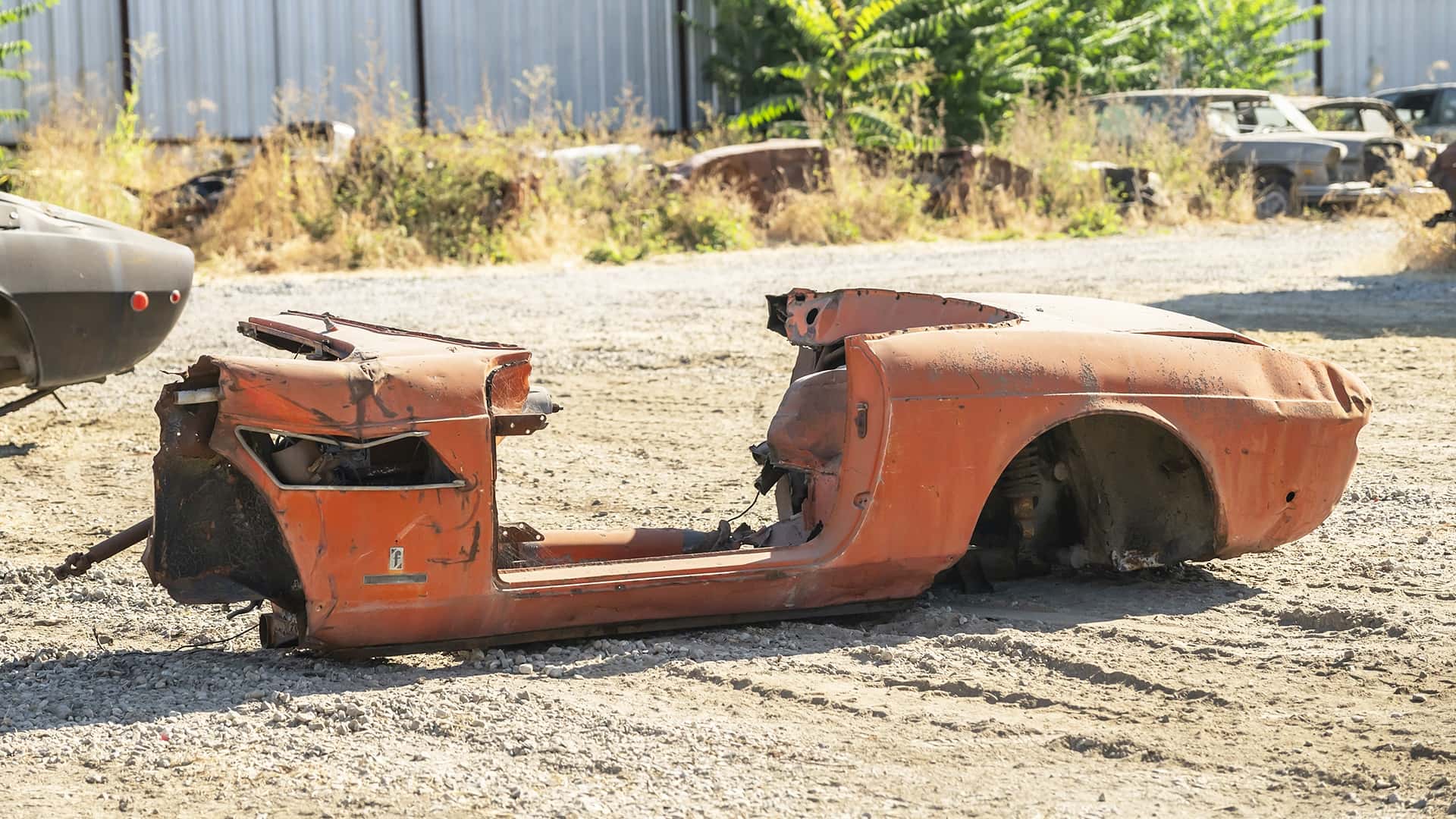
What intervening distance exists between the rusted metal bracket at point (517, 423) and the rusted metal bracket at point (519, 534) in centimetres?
61

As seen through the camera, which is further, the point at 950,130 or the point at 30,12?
the point at 950,130

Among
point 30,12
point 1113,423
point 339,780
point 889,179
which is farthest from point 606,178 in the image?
point 339,780

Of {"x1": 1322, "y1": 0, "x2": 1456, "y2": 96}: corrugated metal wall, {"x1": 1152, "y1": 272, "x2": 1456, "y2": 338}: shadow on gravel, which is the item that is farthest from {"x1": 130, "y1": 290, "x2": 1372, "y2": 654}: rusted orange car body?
{"x1": 1322, "y1": 0, "x2": 1456, "y2": 96}: corrugated metal wall

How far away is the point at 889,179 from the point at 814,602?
1464cm

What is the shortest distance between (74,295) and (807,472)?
3.86 m

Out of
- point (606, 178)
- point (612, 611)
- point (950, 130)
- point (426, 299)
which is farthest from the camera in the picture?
point (950, 130)

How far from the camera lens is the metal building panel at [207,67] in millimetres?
21234

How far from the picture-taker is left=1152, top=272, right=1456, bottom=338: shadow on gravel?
1053 cm

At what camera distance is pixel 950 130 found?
2478cm

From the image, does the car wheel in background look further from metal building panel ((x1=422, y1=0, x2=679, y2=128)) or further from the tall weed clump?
metal building panel ((x1=422, y1=0, x2=679, y2=128))

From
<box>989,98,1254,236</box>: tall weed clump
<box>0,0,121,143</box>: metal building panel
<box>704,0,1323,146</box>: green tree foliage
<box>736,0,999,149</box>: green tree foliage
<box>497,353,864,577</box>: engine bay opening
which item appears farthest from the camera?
<box>704,0,1323,146</box>: green tree foliage

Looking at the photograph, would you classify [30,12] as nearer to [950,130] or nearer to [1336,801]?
[950,130]

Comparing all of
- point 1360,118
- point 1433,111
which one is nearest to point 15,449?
point 1360,118

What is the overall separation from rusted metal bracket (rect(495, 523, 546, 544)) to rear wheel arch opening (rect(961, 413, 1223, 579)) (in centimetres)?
135
